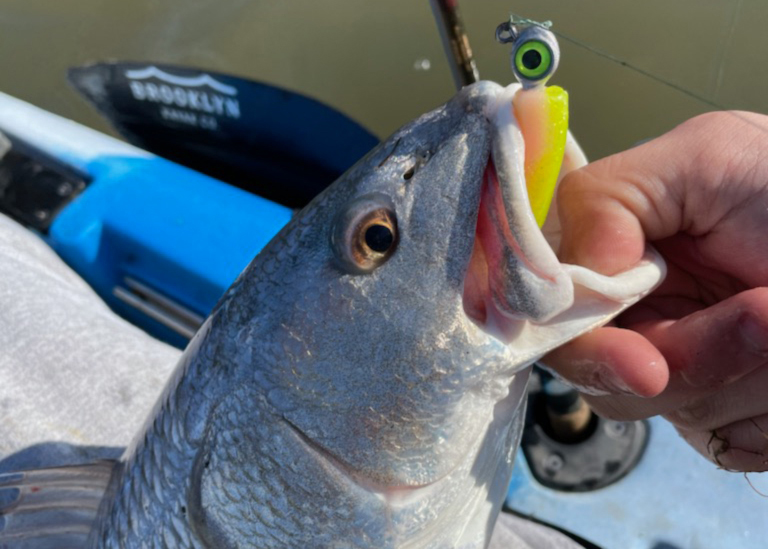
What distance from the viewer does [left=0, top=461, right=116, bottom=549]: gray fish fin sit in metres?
1.25

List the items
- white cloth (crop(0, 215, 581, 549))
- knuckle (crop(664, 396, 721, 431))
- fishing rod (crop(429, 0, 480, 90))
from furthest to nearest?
white cloth (crop(0, 215, 581, 549)) → fishing rod (crop(429, 0, 480, 90)) → knuckle (crop(664, 396, 721, 431))

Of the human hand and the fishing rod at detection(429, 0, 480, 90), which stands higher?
the fishing rod at detection(429, 0, 480, 90)

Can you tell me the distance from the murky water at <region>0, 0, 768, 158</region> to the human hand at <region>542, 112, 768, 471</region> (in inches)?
79.9

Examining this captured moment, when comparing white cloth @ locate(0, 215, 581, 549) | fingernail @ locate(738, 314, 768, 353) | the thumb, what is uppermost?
the thumb

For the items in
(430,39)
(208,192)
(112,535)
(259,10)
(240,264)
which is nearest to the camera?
(112,535)

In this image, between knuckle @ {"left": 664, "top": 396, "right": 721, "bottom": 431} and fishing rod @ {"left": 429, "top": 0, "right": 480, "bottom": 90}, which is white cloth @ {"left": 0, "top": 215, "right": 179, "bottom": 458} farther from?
knuckle @ {"left": 664, "top": 396, "right": 721, "bottom": 431}

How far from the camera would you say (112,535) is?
118cm

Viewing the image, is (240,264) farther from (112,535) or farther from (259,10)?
(259,10)

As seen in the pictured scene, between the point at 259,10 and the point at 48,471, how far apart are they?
389 centimetres

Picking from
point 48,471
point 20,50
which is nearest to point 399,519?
point 48,471

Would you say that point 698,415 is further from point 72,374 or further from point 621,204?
point 72,374

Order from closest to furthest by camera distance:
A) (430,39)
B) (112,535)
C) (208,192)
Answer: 1. (112,535)
2. (208,192)
3. (430,39)

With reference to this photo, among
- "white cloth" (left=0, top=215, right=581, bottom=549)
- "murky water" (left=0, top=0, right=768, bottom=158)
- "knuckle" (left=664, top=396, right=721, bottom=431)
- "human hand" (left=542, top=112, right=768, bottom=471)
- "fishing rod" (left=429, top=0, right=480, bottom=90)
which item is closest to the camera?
"human hand" (left=542, top=112, right=768, bottom=471)

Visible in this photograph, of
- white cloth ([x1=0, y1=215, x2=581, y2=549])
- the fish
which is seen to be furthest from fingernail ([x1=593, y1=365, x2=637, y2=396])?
white cloth ([x1=0, y1=215, x2=581, y2=549])
